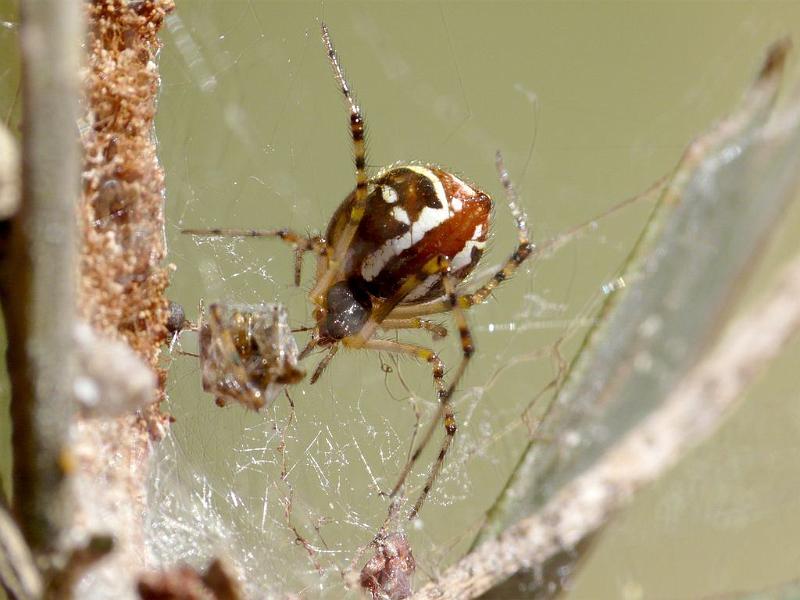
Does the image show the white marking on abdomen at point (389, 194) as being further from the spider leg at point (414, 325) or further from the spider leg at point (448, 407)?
the spider leg at point (414, 325)

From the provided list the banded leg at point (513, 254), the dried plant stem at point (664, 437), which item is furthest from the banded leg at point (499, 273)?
the dried plant stem at point (664, 437)

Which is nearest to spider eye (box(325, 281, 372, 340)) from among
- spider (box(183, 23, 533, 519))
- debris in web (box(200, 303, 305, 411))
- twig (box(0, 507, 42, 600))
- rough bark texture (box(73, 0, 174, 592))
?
spider (box(183, 23, 533, 519))

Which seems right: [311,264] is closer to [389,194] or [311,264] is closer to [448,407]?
[389,194]

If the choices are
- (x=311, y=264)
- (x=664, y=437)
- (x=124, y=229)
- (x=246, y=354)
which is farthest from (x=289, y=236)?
(x=664, y=437)

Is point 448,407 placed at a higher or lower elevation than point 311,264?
lower

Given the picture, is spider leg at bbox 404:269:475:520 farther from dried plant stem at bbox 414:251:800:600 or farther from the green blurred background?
dried plant stem at bbox 414:251:800:600

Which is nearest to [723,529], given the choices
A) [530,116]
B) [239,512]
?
[239,512]

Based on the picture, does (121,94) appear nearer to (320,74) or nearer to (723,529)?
(723,529)
